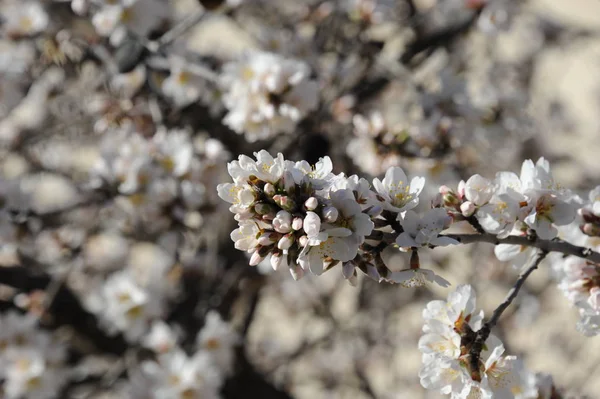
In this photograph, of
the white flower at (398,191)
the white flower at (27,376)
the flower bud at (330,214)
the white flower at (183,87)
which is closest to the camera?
the flower bud at (330,214)

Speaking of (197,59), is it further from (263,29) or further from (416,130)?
(416,130)

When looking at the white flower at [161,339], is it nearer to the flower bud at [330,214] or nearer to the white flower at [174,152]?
the white flower at [174,152]

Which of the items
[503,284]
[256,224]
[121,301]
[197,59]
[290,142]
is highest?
[256,224]

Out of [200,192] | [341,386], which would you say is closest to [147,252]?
[341,386]

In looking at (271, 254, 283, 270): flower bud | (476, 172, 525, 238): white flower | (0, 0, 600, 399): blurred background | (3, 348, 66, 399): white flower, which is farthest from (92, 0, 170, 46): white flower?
(476, 172, 525, 238): white flower

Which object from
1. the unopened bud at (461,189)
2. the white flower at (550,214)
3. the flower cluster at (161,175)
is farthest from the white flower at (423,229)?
the flower cluster at (161,175)

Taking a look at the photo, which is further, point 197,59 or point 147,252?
point 147,252
